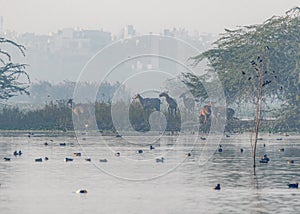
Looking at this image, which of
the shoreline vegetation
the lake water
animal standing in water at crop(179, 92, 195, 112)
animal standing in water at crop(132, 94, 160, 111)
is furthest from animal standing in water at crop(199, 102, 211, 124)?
the lake water

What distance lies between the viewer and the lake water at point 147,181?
24984mm

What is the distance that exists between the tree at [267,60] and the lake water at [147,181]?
23903mm

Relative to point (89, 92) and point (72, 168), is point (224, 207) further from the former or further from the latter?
point (89, 92)

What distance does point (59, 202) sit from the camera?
25672mm

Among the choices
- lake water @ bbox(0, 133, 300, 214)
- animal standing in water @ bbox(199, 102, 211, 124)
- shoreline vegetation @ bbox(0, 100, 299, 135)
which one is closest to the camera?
lake water @ bbox(0, 133, 300, 214)

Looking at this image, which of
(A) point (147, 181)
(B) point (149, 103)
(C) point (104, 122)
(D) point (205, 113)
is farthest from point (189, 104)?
(A) point (147, 181)

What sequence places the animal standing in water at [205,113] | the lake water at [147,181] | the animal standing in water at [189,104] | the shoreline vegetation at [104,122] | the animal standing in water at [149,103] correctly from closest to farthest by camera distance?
1. the lake water at [147,181]
2. the shoreline vegetation at [104,122]
3. the animal standing in water at [205,113]
4. the animal standing in water at [149,103]
5. the animal standing in water at [189,104]

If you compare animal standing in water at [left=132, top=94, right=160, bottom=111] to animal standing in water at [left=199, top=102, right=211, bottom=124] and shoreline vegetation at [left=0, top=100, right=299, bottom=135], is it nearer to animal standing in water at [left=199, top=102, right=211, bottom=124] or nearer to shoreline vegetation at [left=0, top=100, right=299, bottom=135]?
shoreline vegetation at [left=0, top=100, right=299, bottom=135]

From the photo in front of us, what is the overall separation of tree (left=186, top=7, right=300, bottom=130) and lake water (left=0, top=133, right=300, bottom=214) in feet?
78.4

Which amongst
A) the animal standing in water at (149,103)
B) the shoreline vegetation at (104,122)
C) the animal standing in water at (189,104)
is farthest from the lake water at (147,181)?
the animal standing in water at (189,104)

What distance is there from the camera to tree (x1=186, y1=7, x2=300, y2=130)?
72.2 metres

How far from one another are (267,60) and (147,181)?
137 feet

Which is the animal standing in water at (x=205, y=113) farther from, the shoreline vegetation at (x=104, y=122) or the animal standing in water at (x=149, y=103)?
the animal standing in water at (x=149, y=103)

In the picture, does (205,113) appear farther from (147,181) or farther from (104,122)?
(147,181)
